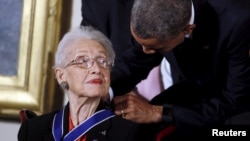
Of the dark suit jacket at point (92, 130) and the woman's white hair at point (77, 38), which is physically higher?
the woman's white hair at point (77, 38)

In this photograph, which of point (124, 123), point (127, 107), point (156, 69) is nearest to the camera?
point (124, 123)

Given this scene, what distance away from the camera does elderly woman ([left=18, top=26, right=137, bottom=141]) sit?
1206mm

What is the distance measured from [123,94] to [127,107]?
75 millimetres

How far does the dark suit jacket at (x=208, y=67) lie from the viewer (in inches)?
55.8

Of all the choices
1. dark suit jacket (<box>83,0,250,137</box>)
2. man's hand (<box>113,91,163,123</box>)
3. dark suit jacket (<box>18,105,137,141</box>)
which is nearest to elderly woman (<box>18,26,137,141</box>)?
dark suit jacket (<box>18,105,137,141</box>)

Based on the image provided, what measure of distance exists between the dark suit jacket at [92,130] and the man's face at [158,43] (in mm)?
241

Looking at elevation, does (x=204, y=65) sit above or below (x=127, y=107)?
above

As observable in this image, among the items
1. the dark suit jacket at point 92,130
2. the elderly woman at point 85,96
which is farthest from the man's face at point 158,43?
the dark suit jacket at point 92,130

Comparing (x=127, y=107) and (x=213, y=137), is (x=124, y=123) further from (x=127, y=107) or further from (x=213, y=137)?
(x=213, y=137)

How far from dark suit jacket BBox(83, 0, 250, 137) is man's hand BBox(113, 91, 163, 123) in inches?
1.7

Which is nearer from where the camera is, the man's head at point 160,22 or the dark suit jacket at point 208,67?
the man's head at point 160,22

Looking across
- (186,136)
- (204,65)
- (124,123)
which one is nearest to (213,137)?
(186,136)

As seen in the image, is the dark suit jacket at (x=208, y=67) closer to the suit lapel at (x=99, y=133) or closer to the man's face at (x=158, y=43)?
the man's face at (x=158, y=43)

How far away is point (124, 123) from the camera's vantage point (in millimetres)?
1265
